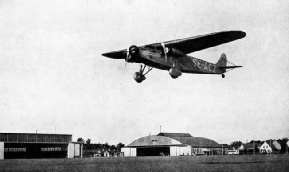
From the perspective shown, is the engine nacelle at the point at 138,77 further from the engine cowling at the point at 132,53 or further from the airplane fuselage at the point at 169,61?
the engine cowling at the point at 132,53

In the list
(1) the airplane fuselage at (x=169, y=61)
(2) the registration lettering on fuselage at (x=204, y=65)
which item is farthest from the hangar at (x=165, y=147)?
(1) the airplane fuselage at (x=169, y=61)

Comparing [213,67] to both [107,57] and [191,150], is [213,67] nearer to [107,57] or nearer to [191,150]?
[107,57]

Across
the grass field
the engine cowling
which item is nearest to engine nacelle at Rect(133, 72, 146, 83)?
the engine cowling

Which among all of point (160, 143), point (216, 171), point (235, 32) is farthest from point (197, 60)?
point (160, 143)

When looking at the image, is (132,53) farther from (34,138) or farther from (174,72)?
(34,138)

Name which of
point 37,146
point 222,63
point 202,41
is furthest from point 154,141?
point 202,41

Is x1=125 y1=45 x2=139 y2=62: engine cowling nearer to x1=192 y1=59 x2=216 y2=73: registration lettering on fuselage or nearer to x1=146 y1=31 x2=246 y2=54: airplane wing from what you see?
x1=146 y1=31 x2=246 y2=54: airplane wing
